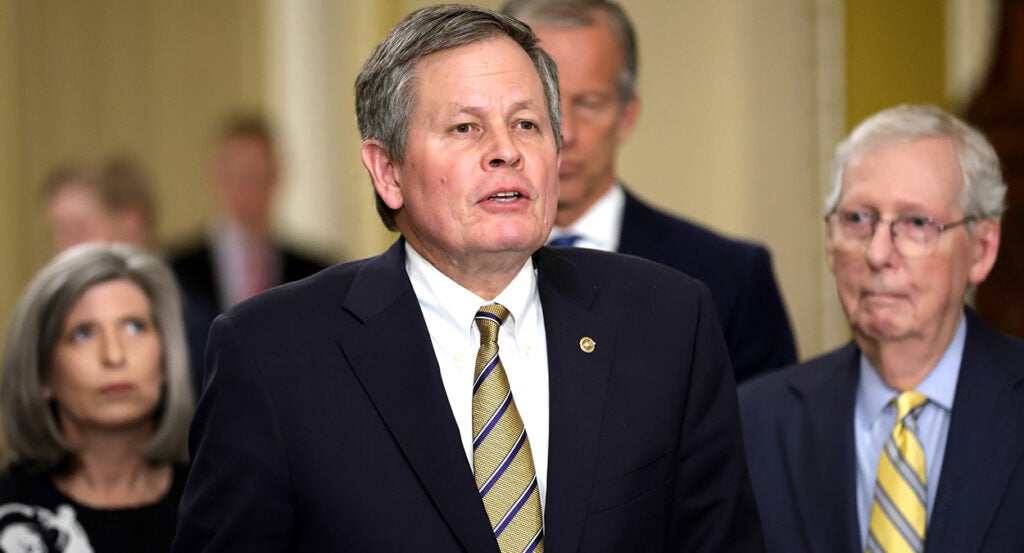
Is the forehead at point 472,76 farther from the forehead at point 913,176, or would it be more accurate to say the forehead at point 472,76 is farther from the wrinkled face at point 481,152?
the forehead at point 913,176

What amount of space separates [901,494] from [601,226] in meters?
1.01

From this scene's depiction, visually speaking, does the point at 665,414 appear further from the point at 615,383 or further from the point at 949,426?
the point at 949,426

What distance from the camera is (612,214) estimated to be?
3797 mm

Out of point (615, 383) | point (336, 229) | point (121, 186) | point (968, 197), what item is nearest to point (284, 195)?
point (336, 229)

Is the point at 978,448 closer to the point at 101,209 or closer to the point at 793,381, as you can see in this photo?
the point at 793,381

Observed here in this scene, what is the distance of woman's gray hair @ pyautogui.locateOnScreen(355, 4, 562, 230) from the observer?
247 centimetres

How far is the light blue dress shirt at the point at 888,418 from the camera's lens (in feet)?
10.5

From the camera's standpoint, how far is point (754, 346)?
366 centimetres

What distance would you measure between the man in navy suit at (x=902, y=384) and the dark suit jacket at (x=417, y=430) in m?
0.67

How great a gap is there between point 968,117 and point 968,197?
2.25 m

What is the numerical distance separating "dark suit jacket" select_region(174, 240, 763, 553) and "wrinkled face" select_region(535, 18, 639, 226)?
45.3 inches

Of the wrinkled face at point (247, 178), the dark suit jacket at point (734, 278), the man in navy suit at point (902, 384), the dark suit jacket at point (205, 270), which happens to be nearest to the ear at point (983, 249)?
the man in navy suit at point (902, 384)

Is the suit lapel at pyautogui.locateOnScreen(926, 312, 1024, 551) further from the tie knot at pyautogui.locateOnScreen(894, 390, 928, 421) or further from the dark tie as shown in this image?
the dark tie

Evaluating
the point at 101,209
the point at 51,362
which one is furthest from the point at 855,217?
the point at 101,209
